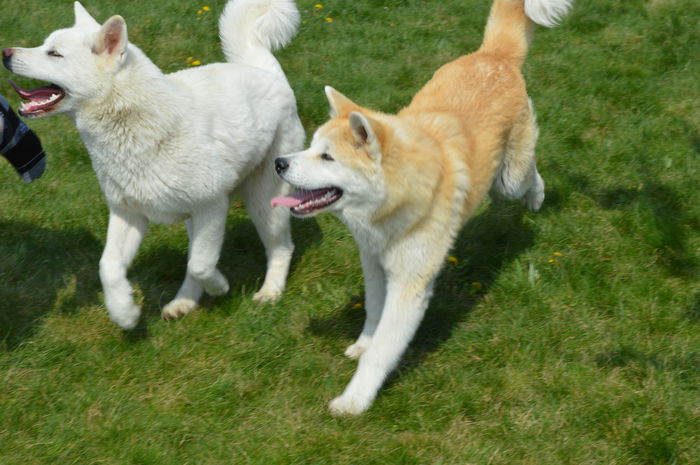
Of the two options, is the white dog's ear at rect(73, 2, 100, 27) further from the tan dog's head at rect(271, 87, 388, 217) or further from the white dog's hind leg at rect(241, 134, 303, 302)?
the tan dog's head at rect(271, 87, 388, 217)

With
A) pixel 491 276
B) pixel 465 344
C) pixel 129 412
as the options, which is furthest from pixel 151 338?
pixel 491 276

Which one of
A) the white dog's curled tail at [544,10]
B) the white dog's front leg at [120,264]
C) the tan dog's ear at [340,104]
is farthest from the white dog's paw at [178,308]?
the white dog's curled tail at [544,10]

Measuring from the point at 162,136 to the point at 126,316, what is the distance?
972 millimetres

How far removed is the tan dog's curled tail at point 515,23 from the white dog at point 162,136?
1352 mm

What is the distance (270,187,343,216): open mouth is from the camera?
397cm

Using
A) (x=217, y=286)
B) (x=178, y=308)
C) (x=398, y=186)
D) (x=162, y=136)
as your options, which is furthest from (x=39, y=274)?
(x=398, y=186)

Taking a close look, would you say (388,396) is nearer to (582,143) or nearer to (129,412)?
(129,412)

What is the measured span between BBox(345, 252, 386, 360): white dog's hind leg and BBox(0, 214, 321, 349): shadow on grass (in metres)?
0.90

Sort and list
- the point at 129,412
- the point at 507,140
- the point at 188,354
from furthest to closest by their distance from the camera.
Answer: the point at 507,140 < the point at 188,354 < the point at 129,412

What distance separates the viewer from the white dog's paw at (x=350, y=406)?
13.2 ft

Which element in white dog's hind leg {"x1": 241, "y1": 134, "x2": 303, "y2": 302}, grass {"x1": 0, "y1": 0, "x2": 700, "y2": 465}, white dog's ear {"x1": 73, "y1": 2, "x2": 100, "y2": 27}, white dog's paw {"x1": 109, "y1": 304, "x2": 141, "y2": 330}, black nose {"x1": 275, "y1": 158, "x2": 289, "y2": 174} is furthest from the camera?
white dog's hind leg {"x1": 241, "y1": 134, "x2": 303, "y2": 302}

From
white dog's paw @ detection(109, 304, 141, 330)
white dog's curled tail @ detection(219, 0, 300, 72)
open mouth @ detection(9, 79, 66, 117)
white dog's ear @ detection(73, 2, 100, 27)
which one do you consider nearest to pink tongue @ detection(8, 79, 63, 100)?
open mouth @ detection(9, 79, 66, 117)

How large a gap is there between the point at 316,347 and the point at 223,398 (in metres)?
0.67

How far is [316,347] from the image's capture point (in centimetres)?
459
